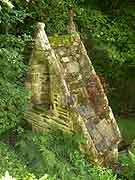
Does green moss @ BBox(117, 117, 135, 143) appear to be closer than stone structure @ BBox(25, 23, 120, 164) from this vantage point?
No

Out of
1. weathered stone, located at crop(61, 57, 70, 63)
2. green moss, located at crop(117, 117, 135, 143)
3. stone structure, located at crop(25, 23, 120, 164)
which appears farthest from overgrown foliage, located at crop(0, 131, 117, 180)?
green moss, located at crop(117, 117, 135, 143)

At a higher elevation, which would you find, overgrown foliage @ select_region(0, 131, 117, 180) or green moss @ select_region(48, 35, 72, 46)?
green moss @ select_region(48, 35, 72, 46)

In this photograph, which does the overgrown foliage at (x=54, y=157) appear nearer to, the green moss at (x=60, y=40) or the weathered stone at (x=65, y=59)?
the weathered stone at (x=65, y=59)

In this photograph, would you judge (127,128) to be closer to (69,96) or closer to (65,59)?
(65,59)

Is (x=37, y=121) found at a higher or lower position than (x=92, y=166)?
higher

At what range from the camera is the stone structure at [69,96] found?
7566 mm

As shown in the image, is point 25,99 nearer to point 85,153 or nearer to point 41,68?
point 41,68

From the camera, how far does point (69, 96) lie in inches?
295

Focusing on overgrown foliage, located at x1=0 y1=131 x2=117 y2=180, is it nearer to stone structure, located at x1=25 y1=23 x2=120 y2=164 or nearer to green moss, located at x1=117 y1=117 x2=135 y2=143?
stone structure, located at x1=25 y1=23 x2=120 y2=164

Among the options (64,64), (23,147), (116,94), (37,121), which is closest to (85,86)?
(64,64)

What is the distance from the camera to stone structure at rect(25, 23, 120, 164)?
24.8 ft

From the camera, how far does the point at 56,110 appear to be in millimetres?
7699

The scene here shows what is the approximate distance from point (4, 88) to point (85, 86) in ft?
6.23

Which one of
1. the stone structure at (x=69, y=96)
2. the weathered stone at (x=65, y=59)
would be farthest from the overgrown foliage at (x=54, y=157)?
the weathered stone at (x=65, y=59)
